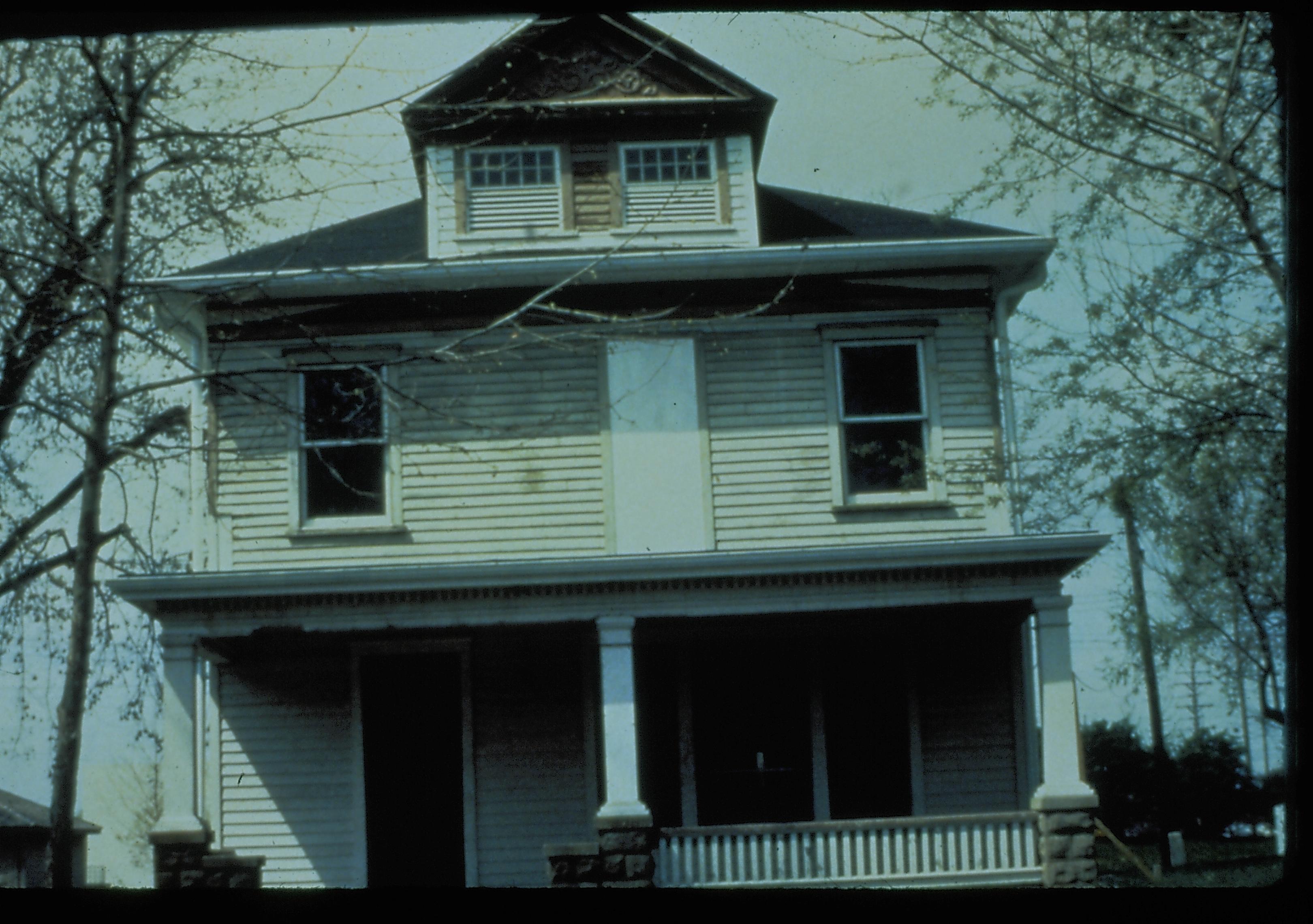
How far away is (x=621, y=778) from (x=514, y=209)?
4.75 m

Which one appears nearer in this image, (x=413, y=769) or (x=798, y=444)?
(x=413, y=769)

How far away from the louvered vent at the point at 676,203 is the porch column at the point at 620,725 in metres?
3.55

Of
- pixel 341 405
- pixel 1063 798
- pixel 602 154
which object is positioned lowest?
pixel 1063 798

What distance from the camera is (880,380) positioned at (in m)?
10.8

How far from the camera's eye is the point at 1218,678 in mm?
11930

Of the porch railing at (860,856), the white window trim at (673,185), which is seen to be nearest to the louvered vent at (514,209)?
the white window trim at (673,185)

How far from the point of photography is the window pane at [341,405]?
10641mm

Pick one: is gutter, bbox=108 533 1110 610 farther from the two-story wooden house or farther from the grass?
the grass

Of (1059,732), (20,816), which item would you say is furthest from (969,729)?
(20,816)

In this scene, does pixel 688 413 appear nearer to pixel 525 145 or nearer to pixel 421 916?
pixel 525 145

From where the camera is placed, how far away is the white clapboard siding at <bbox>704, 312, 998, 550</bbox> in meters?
10.4

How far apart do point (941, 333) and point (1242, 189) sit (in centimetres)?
272

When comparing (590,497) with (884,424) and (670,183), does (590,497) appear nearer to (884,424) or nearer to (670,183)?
(884,424)

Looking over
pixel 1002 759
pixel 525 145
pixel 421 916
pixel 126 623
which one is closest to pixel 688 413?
pixel 525 145
